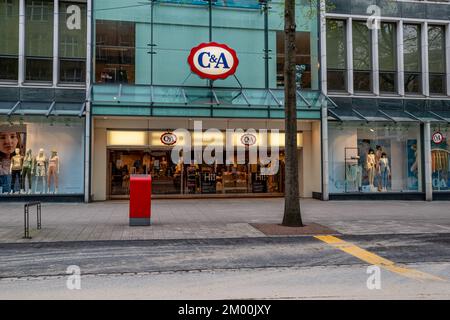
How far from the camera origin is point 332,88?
20141 mm

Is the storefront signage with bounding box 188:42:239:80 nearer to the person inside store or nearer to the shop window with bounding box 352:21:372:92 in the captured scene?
the shop window with bounding box 352:21:372:92

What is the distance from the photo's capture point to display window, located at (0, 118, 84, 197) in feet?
58.1

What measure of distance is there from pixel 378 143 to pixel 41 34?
53.3ft

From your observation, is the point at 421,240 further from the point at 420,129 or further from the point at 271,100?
the point at 420,129

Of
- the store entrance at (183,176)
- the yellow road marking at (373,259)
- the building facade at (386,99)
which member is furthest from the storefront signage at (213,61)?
the yellow road marking at (373,259)

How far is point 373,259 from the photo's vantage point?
8.02 metres

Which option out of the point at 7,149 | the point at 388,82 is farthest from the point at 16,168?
the point at 388,82

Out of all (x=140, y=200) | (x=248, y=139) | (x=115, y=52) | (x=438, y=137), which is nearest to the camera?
(x=140, y=200)

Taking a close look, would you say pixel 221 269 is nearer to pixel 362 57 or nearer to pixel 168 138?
pixel 168 138

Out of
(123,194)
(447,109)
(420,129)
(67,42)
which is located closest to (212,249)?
(123,194)

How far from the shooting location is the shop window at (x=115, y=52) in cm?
1841

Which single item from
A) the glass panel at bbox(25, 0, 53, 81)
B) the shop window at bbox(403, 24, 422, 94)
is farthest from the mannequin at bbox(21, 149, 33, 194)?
the shop window at bbox(403, 24, 422, 94)

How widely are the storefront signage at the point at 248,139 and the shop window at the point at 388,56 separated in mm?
6726

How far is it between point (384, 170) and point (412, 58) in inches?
230
